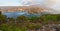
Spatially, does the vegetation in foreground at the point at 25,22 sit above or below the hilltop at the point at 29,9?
below

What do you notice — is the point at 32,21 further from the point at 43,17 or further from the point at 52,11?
the point at 52,11

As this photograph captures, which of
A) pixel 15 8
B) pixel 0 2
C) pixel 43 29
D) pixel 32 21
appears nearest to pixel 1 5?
pixel 0 2

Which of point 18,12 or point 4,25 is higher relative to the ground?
Result: point 18,12

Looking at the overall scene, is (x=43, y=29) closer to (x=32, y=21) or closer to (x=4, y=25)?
(x=32, y=21)

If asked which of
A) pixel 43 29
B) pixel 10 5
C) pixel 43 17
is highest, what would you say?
pixel 10 5

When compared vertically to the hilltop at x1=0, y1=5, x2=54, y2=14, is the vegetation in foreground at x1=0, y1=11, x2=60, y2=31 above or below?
below

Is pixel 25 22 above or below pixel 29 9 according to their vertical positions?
below

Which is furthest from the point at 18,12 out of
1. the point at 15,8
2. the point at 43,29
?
the point at 43,29
